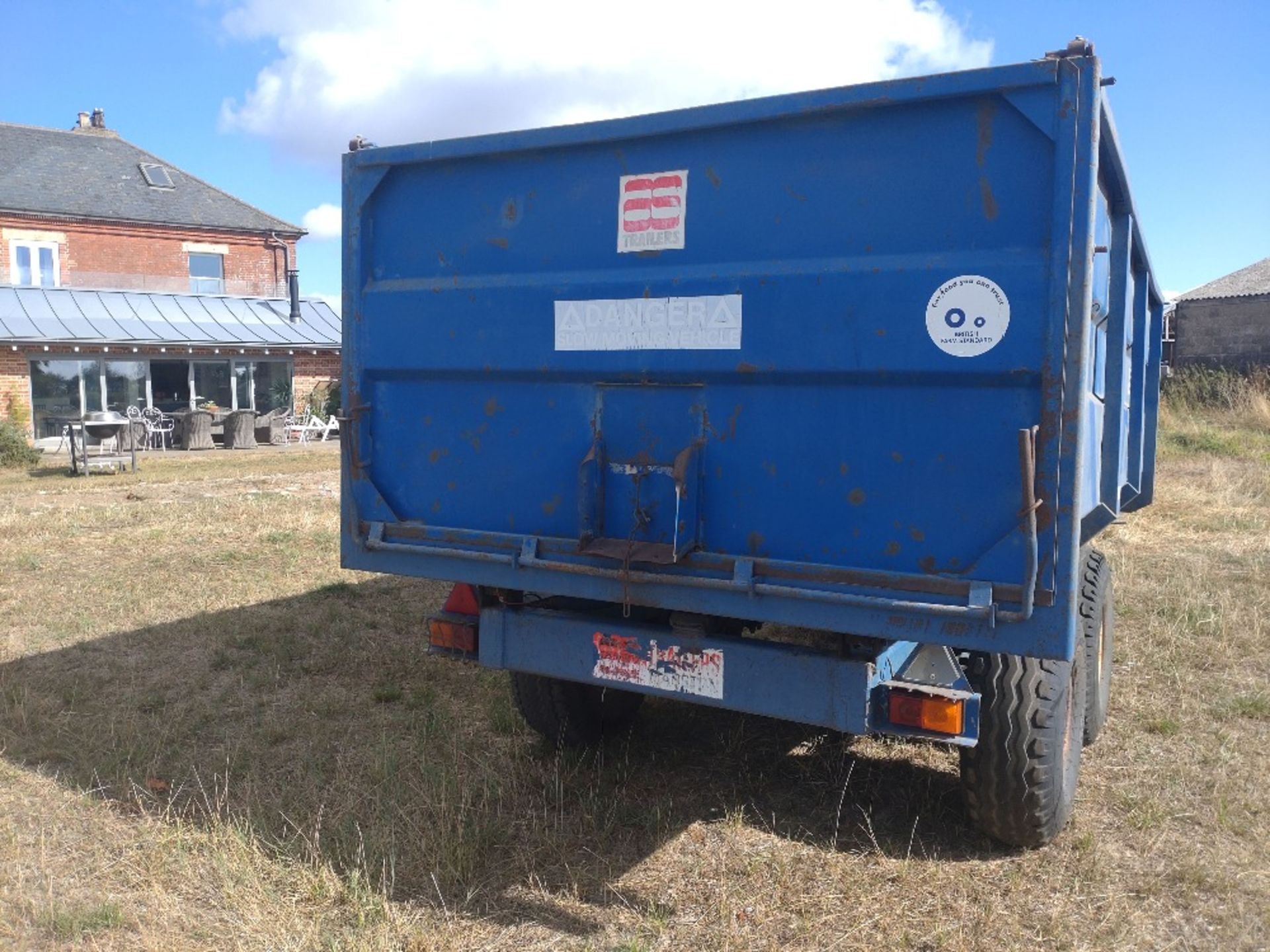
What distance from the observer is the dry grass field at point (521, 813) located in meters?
3.10

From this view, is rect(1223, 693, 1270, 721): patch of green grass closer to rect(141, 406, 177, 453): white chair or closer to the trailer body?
the trailer body

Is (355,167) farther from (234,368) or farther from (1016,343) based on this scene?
(234,368)

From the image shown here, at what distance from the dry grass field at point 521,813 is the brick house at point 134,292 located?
1858 centimetres

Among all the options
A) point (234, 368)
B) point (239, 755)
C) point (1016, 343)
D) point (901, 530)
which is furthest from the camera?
point (234, 368)

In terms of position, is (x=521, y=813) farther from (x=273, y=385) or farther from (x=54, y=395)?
(x=273, y=385)

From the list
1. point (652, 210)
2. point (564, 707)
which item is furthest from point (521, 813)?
point (652, 210)

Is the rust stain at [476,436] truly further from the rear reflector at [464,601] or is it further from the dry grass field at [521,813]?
the dry grass field at [521,813]

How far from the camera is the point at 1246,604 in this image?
6.74 m

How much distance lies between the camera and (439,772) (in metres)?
4.11

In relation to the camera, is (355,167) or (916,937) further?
(355,167)

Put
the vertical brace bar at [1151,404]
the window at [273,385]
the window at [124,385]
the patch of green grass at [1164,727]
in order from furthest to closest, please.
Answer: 1. the window at [273,385]
2. the window at [124,385]
3. the vertical brace bar at [1151,404]
4. the patch of green grass at [1164,727]

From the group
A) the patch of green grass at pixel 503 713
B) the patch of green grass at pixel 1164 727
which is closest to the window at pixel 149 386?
the patch of green grass at pixel 503 713

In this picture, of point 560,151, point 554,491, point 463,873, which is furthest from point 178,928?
point 560,151

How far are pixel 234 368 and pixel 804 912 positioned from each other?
24.8m
